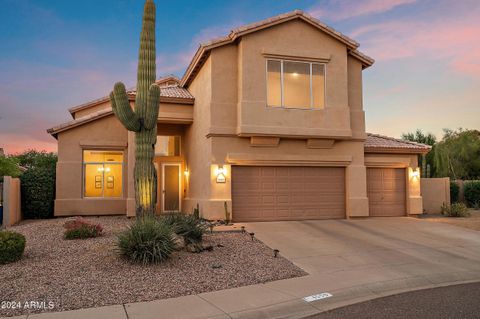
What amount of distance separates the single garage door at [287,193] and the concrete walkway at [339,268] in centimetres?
77

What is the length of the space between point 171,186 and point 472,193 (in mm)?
18057

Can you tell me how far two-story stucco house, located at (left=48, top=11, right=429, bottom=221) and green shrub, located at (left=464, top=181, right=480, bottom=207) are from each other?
29.2 ft

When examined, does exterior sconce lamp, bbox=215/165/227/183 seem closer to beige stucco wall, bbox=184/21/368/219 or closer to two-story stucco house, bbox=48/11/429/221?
two-story stucco house, bbox=48/11/429/221

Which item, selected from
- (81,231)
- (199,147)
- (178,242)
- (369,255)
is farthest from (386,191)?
(81,231)

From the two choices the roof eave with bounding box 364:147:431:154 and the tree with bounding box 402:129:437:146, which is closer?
the roof eave with bounding box 364:147:431:154

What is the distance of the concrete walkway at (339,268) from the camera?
6176 mm

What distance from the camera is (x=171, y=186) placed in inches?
763

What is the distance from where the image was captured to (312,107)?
15.5 m

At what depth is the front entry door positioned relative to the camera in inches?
757

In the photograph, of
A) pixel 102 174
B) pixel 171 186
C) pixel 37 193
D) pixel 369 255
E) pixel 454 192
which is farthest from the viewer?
pixel 454 192

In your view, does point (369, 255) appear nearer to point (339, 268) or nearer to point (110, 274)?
point (339, 268)

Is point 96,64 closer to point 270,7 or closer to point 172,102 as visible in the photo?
point 172,102

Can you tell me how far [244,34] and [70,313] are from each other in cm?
1156

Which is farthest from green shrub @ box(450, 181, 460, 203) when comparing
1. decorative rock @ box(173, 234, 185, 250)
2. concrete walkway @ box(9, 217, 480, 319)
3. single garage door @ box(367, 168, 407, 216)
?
decorative rock @ box(173, 234, 185, 250)
